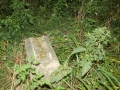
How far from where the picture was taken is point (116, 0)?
203 inches

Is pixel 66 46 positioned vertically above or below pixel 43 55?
above

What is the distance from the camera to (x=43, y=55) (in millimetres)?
2963

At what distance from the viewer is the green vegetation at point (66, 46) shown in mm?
2542

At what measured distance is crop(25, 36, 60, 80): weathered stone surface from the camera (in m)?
2.68

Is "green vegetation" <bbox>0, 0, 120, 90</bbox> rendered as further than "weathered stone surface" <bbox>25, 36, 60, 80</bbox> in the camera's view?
No

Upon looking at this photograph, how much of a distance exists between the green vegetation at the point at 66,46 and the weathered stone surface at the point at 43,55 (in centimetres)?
15

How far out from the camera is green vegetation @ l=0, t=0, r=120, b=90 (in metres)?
2.54

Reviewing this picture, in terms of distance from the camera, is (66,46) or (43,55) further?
(66,46)

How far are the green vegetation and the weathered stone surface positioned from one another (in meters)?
0.15

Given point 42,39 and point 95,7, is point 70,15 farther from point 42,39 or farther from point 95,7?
point 42,39

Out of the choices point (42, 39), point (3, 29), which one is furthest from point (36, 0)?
point (42, 39)

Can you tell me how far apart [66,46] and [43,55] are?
2.35ft

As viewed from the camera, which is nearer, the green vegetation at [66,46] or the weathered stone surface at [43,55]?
the green vegetation at [66,46]

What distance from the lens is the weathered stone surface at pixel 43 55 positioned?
8.80 feet
